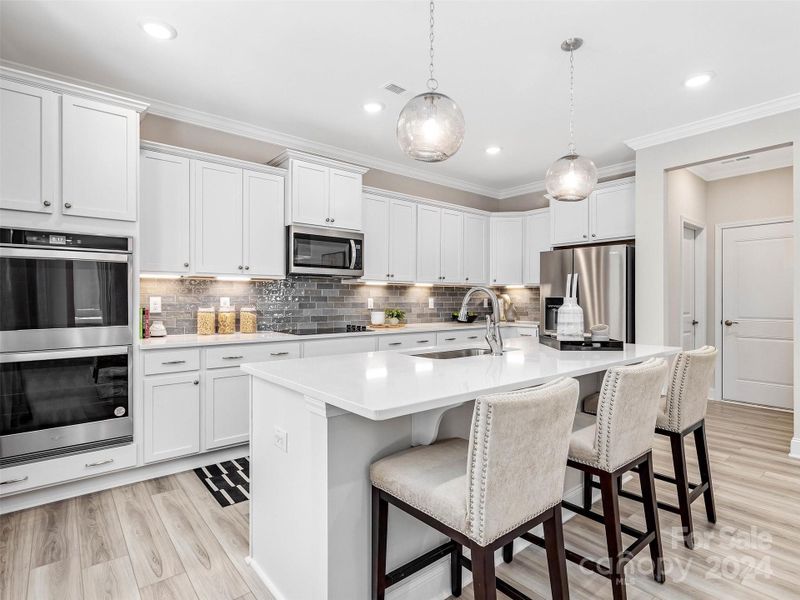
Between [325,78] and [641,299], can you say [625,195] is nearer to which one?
[641,299]

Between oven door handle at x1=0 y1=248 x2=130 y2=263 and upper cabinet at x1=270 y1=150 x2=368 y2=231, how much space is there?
4.74 feet

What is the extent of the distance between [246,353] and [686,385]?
111 inches

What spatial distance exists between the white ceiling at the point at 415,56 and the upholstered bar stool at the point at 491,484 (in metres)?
2.14

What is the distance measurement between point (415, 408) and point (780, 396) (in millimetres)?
5456

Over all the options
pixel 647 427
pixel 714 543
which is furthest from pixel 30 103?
pixel 714 543

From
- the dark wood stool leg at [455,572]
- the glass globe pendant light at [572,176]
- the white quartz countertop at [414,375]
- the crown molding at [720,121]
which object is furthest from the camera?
the crown molding at [720,121]

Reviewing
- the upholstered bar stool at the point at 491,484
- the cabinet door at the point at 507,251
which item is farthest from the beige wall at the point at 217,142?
the upholstered bar stool at the point at 491,484

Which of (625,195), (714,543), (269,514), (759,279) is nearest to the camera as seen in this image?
(269,514)

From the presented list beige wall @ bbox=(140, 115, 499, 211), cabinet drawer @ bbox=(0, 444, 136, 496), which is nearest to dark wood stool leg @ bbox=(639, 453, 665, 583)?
cabinet drawer @ bbox=(0, 444, 136, 496)

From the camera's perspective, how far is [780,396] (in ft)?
15.9

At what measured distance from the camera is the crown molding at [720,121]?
3430 millimetres

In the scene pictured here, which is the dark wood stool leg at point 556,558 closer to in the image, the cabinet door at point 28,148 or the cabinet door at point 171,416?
the cabinet door at point 171,416

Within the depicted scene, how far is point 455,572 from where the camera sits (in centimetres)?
184

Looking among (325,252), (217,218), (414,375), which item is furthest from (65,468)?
(325,252)
